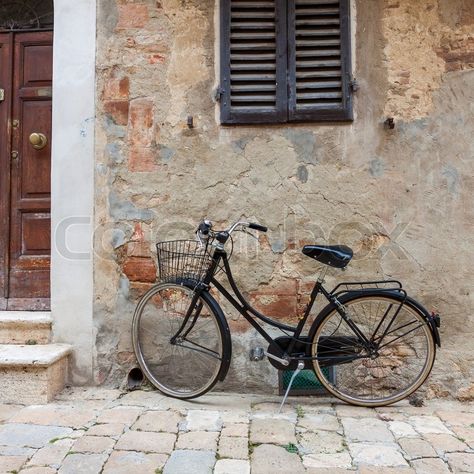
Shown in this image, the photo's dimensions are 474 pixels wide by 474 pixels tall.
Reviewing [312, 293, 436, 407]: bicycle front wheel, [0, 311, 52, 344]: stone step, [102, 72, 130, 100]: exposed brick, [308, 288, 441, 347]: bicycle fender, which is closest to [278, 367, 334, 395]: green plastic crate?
[312, 293, 436, 407]: bicycle front wheel

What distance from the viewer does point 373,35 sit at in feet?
10.5

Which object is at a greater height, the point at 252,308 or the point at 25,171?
the point at 25,171

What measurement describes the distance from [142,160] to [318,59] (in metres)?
1.40

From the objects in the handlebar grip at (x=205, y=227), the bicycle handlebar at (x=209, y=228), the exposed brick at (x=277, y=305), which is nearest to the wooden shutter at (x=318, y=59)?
the bicycle handlebar at (x=209, y=228)

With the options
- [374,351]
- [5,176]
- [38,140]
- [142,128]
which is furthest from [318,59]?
[5,176]

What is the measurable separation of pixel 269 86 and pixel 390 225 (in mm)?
1254

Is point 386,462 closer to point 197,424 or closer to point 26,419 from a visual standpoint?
point 197,424

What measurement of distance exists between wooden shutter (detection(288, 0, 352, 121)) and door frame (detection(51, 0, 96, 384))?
4.58 feet

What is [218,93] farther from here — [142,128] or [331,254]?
[331,254]

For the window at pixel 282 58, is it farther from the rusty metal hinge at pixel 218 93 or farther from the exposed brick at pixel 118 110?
the exposed brick at pixel 118 110

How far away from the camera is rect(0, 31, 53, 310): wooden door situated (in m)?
3.50

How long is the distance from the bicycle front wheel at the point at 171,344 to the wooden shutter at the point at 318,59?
1.50 m

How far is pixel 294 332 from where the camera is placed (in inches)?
115

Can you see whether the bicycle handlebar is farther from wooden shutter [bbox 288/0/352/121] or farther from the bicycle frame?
wooden shutter [bbox 288/0/352/121]
